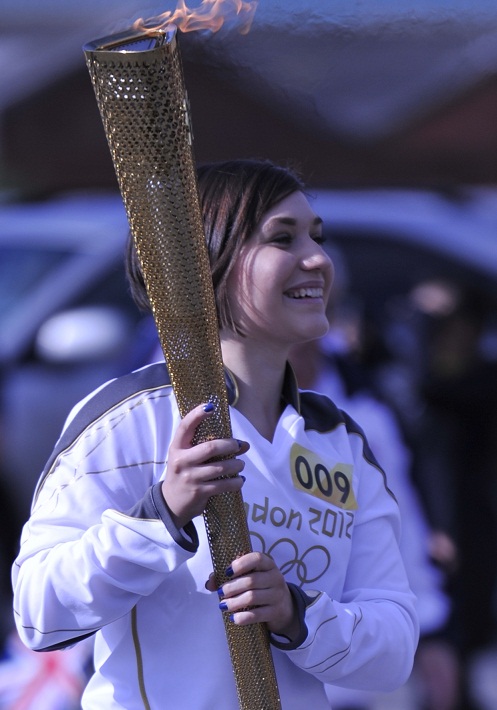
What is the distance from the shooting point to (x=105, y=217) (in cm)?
481

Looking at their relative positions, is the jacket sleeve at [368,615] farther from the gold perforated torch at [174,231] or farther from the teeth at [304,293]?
the teeth at [304,293]

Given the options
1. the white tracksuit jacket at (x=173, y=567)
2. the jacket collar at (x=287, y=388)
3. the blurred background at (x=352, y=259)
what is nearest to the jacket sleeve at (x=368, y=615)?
the white tracksuit jacket at (x=173, y=567)

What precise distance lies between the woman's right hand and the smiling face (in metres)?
0.26

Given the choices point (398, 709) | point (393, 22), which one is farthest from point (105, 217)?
point (393, 22)

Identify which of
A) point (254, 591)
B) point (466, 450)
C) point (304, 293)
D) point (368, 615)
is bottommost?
point (466, 450)

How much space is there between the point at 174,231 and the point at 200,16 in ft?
0.93

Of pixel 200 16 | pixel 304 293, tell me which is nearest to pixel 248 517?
pixel 304 293

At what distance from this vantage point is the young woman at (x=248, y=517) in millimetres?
1410

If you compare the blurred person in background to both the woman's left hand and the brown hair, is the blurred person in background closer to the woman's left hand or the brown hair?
the brown hair

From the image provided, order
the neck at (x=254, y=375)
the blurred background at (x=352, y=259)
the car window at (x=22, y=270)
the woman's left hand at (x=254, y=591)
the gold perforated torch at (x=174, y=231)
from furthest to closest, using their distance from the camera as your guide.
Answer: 1. the car window at (x=22, y=270)
2. the blurred background at (x=352, y=259)
3. the neck at (x=254, y=375)
4. the woman's left hand at (x=254, y=591)
5. the gold perforated torch at (x=174, y=231)

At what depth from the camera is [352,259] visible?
15.9 feet

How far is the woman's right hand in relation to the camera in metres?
1.36

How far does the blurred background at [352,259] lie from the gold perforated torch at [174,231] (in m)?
1.50

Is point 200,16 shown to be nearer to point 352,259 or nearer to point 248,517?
point 248,517
